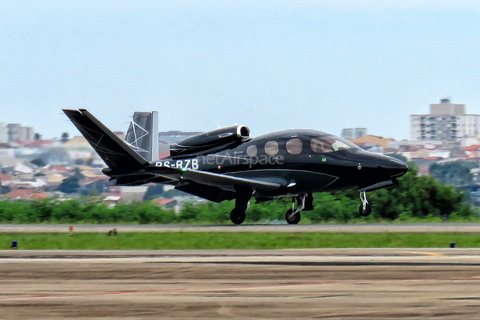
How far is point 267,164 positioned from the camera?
26.8m

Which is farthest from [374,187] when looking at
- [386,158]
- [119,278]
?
[119,278]

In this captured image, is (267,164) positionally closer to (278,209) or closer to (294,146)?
(294,146)

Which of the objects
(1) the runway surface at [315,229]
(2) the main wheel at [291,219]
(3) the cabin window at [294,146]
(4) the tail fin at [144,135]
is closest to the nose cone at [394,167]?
(1) the runway surface at [315,229]

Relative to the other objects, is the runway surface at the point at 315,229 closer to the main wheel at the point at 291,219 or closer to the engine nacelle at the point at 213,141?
the main wheel at the point at 291,219

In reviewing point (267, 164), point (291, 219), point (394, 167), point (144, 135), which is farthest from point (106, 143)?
point (394, 167)

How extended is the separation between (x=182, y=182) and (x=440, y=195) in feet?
38.1

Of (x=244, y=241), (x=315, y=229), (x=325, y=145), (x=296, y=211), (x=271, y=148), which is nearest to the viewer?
(x=244, y=241)

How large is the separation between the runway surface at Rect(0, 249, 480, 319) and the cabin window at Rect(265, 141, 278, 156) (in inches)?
385

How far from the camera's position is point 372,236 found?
20.8m

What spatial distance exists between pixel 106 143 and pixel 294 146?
6.36 metres

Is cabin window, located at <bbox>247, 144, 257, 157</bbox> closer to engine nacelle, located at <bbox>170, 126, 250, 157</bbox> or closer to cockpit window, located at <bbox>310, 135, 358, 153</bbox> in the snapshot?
engine nacelle, located at <bbox>170, 126, 250, 157</bbox>

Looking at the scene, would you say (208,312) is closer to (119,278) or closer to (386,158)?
(119,278)

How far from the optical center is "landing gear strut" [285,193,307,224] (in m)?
27.7

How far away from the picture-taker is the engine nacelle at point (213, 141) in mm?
27344
